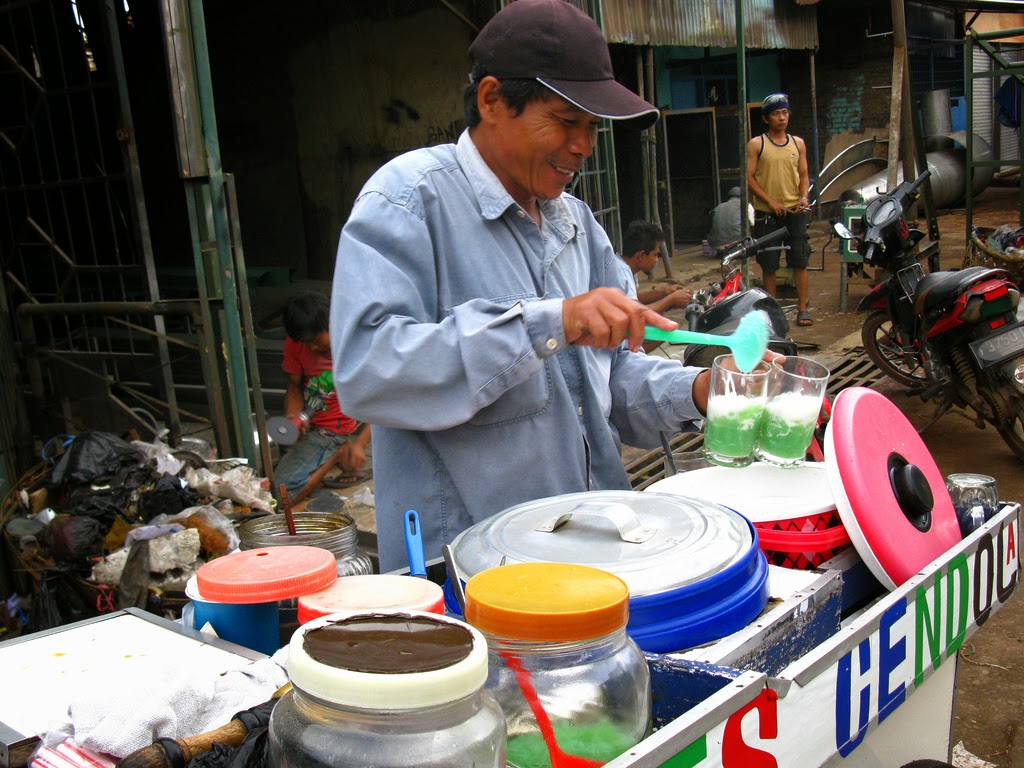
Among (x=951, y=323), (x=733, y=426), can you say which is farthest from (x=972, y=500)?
(x=951, y=323)

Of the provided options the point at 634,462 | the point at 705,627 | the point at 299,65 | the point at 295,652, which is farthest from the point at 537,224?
the point at 299,65

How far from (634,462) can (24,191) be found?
148 inches

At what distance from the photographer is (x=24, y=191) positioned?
5.27 metres

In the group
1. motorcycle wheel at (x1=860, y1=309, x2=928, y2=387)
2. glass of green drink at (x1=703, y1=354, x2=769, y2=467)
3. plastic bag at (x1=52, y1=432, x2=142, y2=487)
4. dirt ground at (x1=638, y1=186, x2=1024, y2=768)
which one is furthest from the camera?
motorcycle wheel at (x1=860, y1=309, x2=928, y2=387)

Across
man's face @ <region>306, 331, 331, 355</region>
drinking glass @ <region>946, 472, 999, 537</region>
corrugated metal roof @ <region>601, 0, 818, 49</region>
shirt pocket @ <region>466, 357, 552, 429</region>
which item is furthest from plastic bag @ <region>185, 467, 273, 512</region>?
corrugated metal roof @ <region>601, 0, 818, 49</region>

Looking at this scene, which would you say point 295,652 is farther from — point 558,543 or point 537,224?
point 537,224

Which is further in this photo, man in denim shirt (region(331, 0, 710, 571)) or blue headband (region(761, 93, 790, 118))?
blue headband (region(761, 93, 790, 118))

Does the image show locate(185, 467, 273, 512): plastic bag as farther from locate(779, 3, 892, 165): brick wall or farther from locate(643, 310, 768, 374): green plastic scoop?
locate(779, 3, 892, 165): brick wall

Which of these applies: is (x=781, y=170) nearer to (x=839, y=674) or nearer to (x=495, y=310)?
(x=495, y=310)

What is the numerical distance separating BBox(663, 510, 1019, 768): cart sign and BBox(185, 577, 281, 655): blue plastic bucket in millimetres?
607

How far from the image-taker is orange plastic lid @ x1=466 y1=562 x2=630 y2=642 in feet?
3.13

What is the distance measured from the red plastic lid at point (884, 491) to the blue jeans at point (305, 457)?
3.99 metres

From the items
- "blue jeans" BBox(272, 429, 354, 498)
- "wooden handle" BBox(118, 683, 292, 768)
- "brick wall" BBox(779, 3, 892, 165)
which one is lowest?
"blue jeans" BBox(272, 429, 354, 498)

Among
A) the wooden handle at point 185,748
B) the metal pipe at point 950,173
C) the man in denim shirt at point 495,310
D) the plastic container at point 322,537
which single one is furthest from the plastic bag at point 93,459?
the metal pipe at point 950,173
